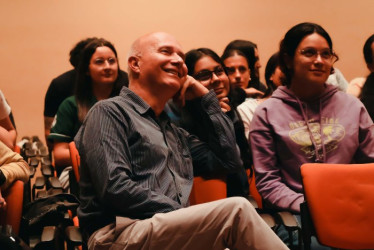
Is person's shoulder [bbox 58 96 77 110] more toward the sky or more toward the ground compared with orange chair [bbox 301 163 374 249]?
more toward the sky

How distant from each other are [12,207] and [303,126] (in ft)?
4.13

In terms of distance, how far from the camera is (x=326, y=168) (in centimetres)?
199

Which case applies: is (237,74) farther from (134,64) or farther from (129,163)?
(129,163)

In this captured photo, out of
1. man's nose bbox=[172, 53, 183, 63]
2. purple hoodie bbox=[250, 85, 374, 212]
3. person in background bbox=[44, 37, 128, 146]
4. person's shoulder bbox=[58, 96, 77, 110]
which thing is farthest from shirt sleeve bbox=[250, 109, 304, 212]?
person in background bbox=[44, 37, 128, 146]

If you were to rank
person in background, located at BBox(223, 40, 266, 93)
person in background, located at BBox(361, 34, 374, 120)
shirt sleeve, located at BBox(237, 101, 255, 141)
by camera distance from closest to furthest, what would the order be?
shirt sleeve, located at BBox(237, 101, 255, 141)
person in background, located at BBox(361, 34, 374, 120)
person in background, located at BBox(223, 40, 266, 93)

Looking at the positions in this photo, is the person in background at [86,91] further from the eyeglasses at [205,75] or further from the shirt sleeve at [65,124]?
the eyeglasses at [205,75]

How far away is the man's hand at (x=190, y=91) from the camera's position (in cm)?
230

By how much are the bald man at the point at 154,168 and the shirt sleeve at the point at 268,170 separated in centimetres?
12

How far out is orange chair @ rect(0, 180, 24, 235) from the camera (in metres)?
2.04

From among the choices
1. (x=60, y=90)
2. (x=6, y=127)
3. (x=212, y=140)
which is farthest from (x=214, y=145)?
(x=60, y=90)

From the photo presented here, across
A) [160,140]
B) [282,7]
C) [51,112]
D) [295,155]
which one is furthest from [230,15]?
[160,140]

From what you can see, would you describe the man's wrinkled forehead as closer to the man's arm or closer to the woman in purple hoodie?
the man's arm

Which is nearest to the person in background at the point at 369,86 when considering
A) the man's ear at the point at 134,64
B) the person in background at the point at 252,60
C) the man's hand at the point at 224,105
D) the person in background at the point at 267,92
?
the person in background at the point at 267,92

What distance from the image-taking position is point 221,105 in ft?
8.21
